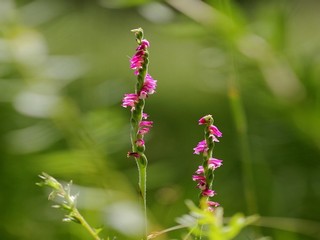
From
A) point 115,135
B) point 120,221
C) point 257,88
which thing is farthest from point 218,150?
point 120,221

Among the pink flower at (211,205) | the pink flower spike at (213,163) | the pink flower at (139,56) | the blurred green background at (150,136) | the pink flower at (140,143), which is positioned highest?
the blurred green background at (150,136)

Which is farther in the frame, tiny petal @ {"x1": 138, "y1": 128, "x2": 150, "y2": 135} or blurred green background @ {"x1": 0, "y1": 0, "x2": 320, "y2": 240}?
blurred green background @ {"x1": 0, "y1": 0, "x2": 320, "y2": 240}

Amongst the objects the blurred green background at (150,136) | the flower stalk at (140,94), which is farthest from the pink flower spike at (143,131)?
the blurred green background at (150,136)

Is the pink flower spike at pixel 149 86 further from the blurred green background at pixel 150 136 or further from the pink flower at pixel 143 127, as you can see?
the blurred green background at pixel 150 136

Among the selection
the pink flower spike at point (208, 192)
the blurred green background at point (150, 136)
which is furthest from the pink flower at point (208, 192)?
the blurred green background at point (150, 136)

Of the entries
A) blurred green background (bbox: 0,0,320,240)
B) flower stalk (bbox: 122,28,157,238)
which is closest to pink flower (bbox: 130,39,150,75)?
flower stalk (bbox: 122,28,157,238)

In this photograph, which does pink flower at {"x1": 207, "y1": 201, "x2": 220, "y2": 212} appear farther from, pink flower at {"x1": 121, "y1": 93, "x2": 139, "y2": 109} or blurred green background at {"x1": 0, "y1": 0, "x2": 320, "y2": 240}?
blurred green background at {"x1": 0, "y1": 0, "x2": 320, "y2": 240}

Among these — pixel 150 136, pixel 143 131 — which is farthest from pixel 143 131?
pixel 150 136

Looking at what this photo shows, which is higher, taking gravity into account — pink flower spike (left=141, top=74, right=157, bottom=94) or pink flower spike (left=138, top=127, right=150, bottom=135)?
pink flower spike (left=141, top=74, right=157, bottom=94)

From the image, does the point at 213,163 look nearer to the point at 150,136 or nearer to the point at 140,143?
the point at 140,143

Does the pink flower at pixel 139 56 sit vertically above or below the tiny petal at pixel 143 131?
above

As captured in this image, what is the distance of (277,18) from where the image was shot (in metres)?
0.60

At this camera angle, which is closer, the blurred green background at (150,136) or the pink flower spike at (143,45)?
the pink flower spike at (143,45)

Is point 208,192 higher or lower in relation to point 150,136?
lower
